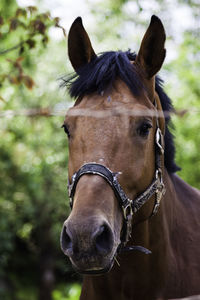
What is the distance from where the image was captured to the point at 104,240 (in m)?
2.50

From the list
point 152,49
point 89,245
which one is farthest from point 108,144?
point 152,49

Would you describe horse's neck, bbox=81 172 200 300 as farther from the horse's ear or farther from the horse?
the horse's ear

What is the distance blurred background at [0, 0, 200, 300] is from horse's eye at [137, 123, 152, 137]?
16.3 feet

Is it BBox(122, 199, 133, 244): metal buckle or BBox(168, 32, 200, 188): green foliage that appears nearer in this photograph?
BBox(122, 199, 133, 244): metal buckle

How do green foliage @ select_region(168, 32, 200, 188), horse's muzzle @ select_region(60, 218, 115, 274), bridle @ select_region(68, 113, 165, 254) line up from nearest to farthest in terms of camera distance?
1. horse's muzzle @ select_region(60, 218, 115, 274)
2. bridle @ select_region(68, 113, 165, 254)
3. green foliage @ select_region(168, 32, 200, 188)

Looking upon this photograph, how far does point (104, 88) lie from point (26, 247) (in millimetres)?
14968

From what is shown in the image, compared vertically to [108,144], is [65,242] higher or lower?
lower

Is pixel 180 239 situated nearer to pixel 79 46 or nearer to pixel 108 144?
pixel 108 144

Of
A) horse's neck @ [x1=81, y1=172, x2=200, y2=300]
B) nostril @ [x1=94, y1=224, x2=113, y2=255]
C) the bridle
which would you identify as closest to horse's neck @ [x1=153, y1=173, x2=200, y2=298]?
horse's neck @ [x1=81, y1=172, x2=200, y2=300]

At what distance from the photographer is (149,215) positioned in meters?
3.09

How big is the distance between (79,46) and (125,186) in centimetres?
137

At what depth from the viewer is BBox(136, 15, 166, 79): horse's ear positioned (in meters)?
3.17

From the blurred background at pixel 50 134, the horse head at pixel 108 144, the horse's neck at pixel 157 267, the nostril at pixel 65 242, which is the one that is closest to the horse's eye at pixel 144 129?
the horse head at pixel 108 144

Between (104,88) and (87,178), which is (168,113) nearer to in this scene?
(104,88)
